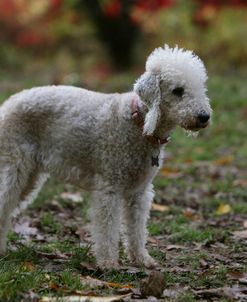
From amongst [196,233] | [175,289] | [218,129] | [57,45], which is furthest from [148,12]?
[175,289]

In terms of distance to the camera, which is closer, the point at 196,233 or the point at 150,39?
the point at 196,233

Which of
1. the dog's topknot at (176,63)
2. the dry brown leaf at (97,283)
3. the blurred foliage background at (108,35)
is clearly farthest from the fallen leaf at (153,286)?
the blurred foliage background at (108,35)

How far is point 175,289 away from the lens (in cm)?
473

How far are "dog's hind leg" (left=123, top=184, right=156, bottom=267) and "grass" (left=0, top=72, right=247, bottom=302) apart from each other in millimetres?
264

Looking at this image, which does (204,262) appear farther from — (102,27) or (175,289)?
(102,27)

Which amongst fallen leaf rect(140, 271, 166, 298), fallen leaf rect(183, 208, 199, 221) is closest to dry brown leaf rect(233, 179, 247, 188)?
fallen leaf rect(183, 208, 199, 221)

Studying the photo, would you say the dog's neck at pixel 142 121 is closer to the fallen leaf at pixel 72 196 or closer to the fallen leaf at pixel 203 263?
the fallen leaf at pixel 203 263

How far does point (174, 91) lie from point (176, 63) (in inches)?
8.2

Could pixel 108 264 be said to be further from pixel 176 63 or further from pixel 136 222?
pixel 176 63

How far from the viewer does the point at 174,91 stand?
17.1 feet

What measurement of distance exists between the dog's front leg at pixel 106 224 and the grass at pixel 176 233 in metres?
0.15

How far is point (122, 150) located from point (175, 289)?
3.87 feet

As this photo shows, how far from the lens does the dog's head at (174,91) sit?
5098 millimetres

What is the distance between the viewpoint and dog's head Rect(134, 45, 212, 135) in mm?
5098
